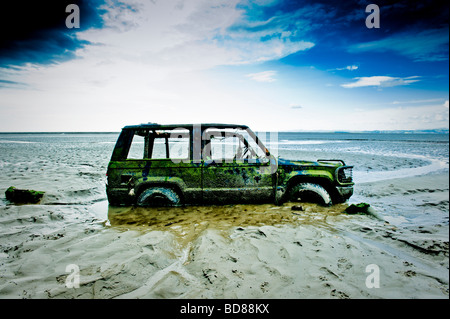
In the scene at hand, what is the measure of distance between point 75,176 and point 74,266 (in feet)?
22.1

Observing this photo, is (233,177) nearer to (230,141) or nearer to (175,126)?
(230,141)

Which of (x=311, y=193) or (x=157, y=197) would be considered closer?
(x=157, y=197)

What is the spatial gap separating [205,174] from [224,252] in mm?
1758

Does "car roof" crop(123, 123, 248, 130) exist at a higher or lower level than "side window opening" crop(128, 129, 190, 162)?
higher

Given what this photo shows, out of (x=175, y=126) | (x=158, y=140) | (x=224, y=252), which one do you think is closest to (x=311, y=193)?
(x=224, y=252)

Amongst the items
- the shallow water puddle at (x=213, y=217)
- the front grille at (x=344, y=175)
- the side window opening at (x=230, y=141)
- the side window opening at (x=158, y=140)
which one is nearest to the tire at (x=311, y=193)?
the shallow water puddle at (x=213, y=217)

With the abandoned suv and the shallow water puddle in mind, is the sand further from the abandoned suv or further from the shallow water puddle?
the abandoned suv

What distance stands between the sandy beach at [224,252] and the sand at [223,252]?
0.5 inches

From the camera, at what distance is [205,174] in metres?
4.25

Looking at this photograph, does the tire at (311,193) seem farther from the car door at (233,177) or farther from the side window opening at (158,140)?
the side window opening at (158,140)

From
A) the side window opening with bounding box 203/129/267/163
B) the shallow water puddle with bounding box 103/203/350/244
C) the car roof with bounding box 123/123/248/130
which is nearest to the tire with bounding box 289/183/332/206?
the shallow water puddle with bounding box 103/203/350/244

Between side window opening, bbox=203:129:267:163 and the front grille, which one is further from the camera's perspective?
the front grille

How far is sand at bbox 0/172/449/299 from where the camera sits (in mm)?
2170
